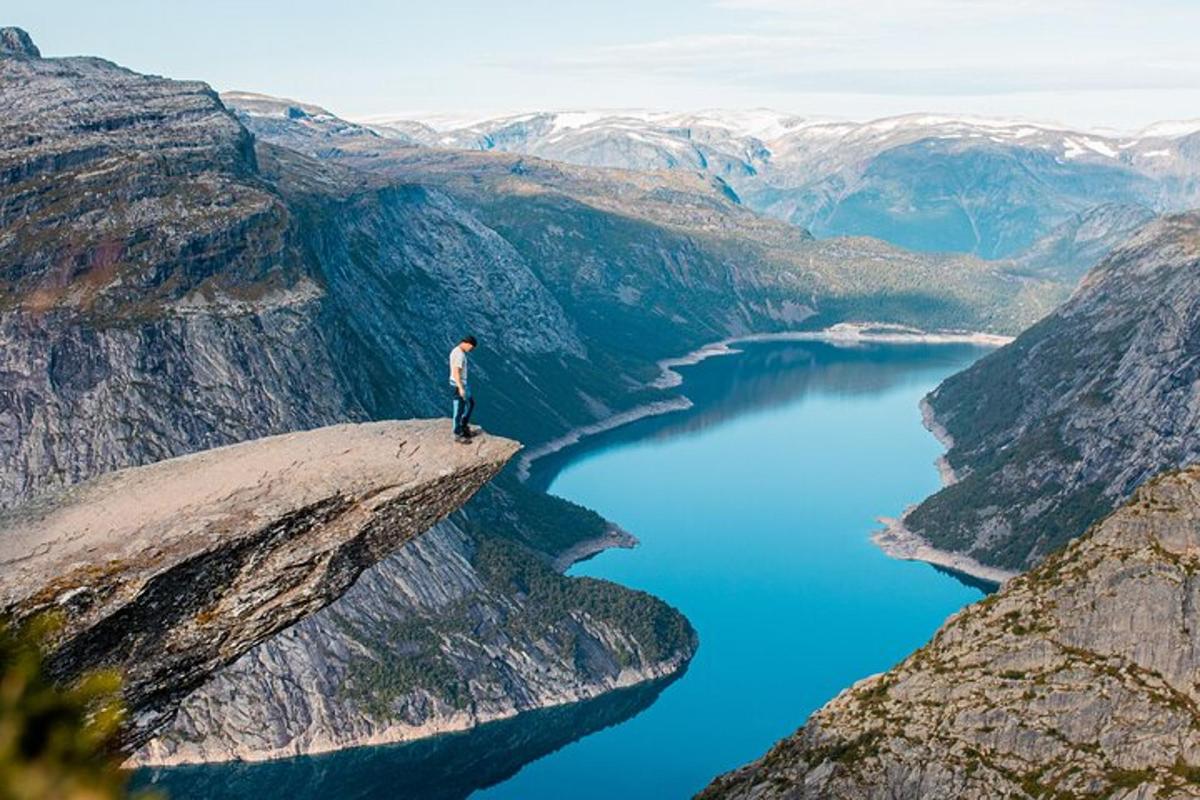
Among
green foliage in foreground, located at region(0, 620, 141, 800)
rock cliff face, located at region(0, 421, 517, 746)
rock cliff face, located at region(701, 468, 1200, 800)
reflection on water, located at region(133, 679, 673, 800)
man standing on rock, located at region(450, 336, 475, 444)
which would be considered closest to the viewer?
green foliage in foreground, located at region(0, 620, 141, 800)

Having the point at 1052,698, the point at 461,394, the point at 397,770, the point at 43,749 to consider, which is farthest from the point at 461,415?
the point at 397,770

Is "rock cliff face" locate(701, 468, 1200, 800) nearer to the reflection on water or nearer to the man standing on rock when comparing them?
the man standing on rock

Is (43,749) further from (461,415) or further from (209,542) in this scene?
(461,415)

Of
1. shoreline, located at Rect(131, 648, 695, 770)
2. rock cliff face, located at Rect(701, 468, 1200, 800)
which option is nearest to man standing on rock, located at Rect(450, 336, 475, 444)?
rock cliff face, located at Rect(701, 468, 1200, 800)

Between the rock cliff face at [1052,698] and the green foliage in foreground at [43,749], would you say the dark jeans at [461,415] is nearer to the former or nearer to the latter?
the green foliage in foreground at [43,749]

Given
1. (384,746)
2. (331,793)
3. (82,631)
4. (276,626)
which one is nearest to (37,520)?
(82,631)

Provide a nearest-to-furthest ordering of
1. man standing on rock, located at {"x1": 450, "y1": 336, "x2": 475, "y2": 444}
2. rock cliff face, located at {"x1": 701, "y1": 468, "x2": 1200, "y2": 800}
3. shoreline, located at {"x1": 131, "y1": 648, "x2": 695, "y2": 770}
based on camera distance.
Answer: man standing on rock, located at {"x1": 450, "y1": 336, "x2": 475, "y2": 444} < rock cliff face, located at {"x1": 701, "y1": 468, "x2": 1200, "y2": 800} < shoreline, located at {"x1": 131, "y1": 648, "x2": 695, "y2": 770}
